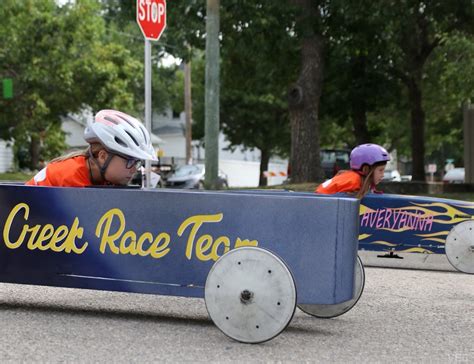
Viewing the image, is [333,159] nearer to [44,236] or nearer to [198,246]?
[44,236]

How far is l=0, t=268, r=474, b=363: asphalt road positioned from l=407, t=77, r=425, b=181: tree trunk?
21.8m

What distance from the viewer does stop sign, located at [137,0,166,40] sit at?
453 inches

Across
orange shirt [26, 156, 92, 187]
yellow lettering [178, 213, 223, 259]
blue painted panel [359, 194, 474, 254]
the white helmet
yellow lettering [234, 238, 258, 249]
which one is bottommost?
blue painted panel [359, 194, 474, 254]

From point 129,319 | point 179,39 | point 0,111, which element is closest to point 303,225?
point 129,319

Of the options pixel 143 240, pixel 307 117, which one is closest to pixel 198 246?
pixel 143 240

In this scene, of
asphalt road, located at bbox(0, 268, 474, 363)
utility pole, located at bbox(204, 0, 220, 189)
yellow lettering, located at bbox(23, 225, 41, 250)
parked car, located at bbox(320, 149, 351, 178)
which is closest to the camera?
asphalt road, located at bbox(0, 268, 474, 363)

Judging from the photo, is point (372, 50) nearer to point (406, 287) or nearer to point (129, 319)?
point (406, 287)

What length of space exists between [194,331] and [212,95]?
36.6 ft

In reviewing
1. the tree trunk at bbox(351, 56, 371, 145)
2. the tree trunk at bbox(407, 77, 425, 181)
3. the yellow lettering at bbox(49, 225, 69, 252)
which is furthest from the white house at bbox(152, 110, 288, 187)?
the yellow lettering at bbox(49, 225, 69, 252)

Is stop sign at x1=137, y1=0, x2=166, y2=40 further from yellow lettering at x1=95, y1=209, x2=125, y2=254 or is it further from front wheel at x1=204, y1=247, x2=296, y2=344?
front wheel at x1=204, y1=247, x2=296, y2=344

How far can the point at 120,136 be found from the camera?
6.18 meters

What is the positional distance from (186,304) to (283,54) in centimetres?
1873

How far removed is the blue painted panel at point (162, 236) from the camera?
563cm

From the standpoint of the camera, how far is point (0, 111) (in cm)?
3738
